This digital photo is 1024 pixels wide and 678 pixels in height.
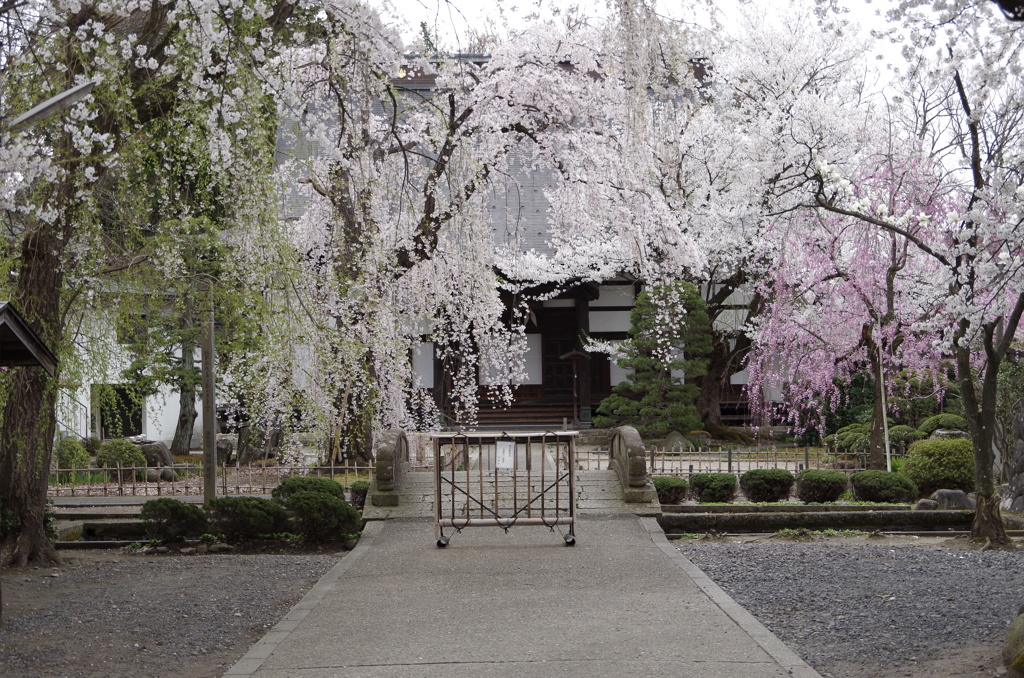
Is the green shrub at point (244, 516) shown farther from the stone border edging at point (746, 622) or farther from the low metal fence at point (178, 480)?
the stone border edging at point (746, 622)

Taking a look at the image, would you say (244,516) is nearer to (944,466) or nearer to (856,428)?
(944,466)

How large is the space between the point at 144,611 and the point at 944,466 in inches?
498

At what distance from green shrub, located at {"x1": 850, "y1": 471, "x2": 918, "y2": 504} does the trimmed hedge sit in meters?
1.06

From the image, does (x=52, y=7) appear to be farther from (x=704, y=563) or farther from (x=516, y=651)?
(x=704, y=563)

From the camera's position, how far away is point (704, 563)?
33.9ft

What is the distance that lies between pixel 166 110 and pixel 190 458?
1557cm

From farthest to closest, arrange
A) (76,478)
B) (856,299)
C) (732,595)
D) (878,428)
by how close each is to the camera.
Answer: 1. (76,478)
2. (856,299)
3. (878,428)
4. (732,595)

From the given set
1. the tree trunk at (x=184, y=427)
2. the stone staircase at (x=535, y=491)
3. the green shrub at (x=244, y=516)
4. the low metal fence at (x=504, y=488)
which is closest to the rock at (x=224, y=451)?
the tree trunk at (x=184, y=427)

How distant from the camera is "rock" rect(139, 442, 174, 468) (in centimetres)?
2148

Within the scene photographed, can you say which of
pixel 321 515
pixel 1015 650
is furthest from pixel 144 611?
pixel 1015 650

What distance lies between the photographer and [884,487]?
15.4 metres

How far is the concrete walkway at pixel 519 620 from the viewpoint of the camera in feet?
20.0

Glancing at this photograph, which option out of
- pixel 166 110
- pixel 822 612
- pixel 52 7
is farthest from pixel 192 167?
pixel 822 612

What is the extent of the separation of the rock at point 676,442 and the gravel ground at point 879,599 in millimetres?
10334
